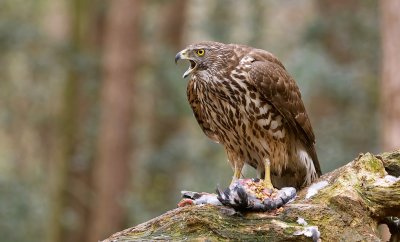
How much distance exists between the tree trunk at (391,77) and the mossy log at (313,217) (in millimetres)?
5105

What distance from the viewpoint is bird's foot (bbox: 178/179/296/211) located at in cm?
423

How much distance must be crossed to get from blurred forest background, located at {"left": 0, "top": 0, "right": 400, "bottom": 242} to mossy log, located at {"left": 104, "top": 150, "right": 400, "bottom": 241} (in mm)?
6095

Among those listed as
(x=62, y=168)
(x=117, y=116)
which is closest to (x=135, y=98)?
(x=117, y=116)

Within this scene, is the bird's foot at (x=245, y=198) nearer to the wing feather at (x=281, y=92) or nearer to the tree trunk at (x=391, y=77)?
the wing feather at (x=281, y=92)

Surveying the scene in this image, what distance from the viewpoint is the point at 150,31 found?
20.4 meters

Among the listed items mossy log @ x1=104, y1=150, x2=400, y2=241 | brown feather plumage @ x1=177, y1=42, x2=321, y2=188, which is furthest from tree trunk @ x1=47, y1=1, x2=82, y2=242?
mossy log @ x1=104, y1=150, x2=400, y2=241

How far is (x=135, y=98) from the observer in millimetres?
17531

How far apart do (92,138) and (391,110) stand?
33.5 ft

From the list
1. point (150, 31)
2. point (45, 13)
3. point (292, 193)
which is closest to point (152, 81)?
point (150, 31)

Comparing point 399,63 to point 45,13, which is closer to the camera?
point 399,63

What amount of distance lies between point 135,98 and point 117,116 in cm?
260

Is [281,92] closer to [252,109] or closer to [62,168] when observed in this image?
[252,109]

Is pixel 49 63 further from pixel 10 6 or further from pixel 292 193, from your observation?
pixel 292 193

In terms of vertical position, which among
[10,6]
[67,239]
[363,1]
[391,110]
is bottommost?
[67,239]
